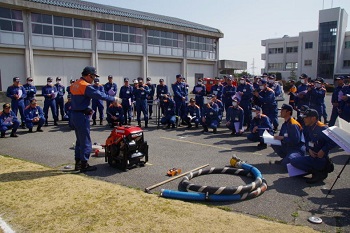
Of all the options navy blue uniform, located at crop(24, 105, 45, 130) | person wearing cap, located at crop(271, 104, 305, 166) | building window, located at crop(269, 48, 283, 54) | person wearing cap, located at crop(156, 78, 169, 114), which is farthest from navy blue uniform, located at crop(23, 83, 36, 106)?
building window, located at crop(269, 48, 283, 54)

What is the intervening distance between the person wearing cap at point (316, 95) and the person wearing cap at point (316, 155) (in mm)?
5397

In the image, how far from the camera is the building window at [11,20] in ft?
72.4

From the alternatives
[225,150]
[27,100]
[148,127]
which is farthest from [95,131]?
[225,150]

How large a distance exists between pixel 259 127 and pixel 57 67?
21175 millimetres

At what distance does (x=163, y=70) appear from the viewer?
33.6 meters

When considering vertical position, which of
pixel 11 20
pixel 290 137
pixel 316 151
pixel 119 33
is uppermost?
pixel 119 33

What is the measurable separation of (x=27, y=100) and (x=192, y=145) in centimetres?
777

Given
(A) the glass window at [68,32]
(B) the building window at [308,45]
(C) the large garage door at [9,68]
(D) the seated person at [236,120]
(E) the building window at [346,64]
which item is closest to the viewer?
(D) the seated person at [236,120]

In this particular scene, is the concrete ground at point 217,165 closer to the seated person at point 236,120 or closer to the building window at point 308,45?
the seated person at point 236,120

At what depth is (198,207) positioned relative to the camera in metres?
4.51

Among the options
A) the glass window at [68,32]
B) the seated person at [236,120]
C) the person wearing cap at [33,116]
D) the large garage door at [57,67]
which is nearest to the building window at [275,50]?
the large garage door at [57,67]

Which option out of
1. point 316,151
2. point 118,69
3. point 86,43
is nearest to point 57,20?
point 86,43

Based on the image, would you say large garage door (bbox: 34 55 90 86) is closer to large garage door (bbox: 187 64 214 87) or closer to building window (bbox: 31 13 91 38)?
building window (bbox: 31 13 91 38)

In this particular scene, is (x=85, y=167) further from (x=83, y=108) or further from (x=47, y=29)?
(x=47, y=29)
